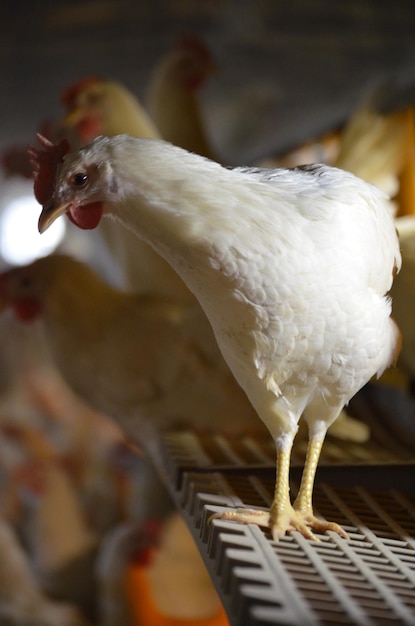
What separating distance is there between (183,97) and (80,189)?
1183mm

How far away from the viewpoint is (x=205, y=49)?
1799mm

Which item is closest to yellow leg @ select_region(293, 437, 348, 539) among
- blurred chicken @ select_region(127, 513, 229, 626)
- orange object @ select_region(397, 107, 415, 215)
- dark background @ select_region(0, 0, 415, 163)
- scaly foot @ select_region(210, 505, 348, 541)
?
scaly foot @ select_region(210, 505, 348, 541)

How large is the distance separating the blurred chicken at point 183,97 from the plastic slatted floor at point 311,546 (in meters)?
0.88

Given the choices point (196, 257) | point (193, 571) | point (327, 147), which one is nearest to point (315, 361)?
point (196, 257)

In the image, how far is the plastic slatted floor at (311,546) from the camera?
1.66 ft

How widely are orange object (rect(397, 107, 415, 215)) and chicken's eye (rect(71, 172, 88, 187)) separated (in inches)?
36.1

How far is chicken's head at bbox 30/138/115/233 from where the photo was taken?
61 centimetres

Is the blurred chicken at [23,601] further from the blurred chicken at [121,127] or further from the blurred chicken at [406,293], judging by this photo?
the blurred chicken at [406,293]

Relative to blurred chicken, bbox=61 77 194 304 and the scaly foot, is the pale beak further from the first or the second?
blurred chicken, bbox=61 77 194 304

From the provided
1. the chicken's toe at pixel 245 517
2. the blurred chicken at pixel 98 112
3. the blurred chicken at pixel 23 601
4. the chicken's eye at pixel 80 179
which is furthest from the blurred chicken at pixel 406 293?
the blurred chicken at pixel 23 601

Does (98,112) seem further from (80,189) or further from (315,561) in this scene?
(315,561)

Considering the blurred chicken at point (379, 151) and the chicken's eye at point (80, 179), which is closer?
the chicken's eye at point (80, 179)

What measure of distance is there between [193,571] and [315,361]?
30.6 inches

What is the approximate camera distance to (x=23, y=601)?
1.34 meters
